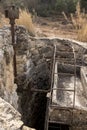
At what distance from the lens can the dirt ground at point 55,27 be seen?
9406 millimetres

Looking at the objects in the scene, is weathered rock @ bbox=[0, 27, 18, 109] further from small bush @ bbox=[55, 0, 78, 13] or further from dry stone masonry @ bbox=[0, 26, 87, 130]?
small bush @ bbox=[55, 0, 78, 13]

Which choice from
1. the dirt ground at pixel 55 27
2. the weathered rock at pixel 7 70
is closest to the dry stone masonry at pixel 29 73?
the weathered rock at pixel 7 70

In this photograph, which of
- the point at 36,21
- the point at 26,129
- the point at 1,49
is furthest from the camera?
the point at 36,21

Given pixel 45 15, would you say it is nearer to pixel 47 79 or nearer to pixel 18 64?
pixel 47 79

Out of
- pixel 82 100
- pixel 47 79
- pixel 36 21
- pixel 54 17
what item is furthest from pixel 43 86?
pixel 54 17

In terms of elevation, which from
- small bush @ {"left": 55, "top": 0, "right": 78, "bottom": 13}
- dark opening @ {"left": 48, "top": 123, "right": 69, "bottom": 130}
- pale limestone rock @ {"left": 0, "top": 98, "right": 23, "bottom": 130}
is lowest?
dark opening @ {"left": 48, "top": 123, "right": 69, "bottom": 130}

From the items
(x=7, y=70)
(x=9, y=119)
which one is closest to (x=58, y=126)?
(x=7, y=70)

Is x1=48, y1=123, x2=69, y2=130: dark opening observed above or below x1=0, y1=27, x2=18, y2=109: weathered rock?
below

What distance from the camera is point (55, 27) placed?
10.4 meters

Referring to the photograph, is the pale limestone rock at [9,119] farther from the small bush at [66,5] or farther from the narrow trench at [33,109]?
the small bush at [66,5]

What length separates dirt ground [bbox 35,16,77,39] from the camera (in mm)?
9406

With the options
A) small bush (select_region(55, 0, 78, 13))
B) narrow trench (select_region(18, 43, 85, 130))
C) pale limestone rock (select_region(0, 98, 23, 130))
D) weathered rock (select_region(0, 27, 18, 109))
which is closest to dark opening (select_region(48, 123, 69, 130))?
narrow trench (select_region(18, 43, 85, 130))

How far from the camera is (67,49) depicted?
7.04 m

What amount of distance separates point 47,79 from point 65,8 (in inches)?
213
